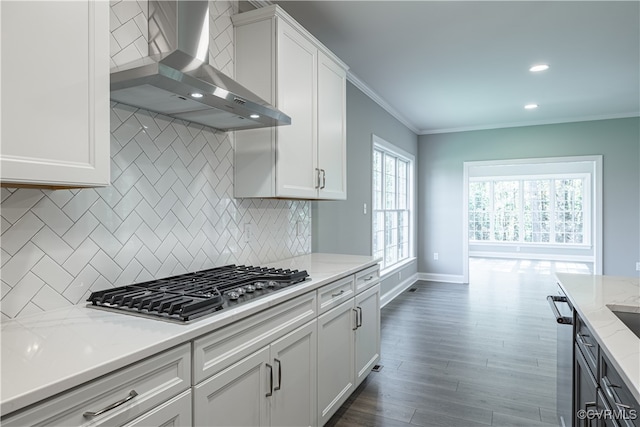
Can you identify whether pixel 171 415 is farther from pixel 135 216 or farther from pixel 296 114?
pixel 296 114

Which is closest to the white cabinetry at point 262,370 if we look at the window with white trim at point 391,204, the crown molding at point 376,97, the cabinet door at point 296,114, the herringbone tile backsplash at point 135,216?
the herringbone tile backsplash at point 135,216

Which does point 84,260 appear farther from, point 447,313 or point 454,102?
point 454,102

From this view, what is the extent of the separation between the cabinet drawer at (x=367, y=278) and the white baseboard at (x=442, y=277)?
14.6 ft

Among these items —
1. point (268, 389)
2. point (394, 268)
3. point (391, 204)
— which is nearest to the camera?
point (268, 389)

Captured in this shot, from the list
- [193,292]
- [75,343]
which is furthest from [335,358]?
[75,343]

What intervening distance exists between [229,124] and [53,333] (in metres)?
1.37

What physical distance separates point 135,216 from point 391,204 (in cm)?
479

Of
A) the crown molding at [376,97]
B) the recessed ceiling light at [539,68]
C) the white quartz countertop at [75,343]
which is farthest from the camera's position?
the crown molding at [376,97]

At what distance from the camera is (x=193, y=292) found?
1592 millimetres

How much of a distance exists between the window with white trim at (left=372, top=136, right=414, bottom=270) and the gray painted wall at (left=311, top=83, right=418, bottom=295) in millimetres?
349

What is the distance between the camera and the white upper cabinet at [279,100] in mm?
2318

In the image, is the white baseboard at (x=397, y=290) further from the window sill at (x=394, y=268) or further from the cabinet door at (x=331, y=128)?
the cabinet door at (x=331, y=128)

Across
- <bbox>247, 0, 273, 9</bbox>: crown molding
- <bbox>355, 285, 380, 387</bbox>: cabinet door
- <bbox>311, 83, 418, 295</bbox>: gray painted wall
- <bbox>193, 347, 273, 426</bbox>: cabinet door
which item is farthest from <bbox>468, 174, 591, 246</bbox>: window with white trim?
<bbox>193, 347, 273, 426</bbox>: cabinet door

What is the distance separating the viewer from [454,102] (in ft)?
17.3
